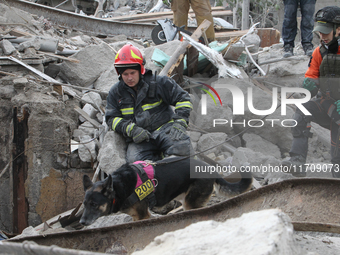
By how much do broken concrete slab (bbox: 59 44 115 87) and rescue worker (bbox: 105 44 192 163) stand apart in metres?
2.51

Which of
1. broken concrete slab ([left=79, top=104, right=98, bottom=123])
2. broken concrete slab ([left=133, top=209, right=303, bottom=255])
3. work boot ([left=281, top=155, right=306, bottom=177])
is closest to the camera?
broken concrete slab ([left=133, top=209, right=303, bottom=255])

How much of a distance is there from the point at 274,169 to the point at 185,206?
173 cm

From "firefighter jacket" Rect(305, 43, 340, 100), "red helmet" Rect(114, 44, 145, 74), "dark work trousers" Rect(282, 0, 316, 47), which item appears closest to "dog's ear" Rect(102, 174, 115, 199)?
"red helmet" Rect(114, 44, 145, 74)

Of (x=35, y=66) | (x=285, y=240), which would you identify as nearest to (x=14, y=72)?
(x=35, y=66)

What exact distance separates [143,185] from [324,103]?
100 inches

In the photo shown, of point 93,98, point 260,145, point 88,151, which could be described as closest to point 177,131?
point 88,151

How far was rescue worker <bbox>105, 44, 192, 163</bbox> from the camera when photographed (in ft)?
14.1

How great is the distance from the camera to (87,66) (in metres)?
6.88

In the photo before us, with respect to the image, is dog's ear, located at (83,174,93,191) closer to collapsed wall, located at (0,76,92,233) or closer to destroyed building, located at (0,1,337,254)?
destroyed building, located at (0,1,337,254)

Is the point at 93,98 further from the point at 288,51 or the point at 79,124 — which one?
the point at 288,51

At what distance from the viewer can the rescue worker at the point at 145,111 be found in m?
4.29

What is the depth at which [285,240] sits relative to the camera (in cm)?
143

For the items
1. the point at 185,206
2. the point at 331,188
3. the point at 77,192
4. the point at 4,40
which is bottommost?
the point at 77,192

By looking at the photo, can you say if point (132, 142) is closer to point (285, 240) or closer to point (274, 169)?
point (274, 169)
